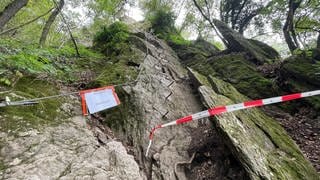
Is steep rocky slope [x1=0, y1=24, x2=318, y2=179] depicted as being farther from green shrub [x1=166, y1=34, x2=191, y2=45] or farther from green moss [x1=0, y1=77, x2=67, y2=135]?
green shrub [x1=166, y1=34, x2=191, y2=45]

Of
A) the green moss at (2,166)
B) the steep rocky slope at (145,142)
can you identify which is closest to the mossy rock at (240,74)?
the steep rocky slope at (145,142)

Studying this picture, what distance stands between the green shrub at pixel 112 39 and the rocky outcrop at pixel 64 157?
230 inches

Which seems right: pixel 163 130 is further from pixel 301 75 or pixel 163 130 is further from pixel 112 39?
pixel 112 39

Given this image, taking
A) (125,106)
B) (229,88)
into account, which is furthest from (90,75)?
(229,88)

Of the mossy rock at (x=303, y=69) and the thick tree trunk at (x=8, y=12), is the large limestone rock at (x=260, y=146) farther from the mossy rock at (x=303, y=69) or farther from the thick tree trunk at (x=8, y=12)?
the thick tree trunk at (x=8, y=12)

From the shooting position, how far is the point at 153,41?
11930 millimetres

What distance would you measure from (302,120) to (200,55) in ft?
21.6

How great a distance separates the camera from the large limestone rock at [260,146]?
3.84 meters

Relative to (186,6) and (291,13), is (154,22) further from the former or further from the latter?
(291,13)

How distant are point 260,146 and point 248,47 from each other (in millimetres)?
7581

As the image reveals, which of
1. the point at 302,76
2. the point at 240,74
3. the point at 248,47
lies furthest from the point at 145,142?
the point at 248,47

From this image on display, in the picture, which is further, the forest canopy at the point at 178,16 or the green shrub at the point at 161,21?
the green shrub at the point at 161,21

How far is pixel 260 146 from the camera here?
177 inches

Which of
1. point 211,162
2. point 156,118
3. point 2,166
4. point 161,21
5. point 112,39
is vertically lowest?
point 211,162
